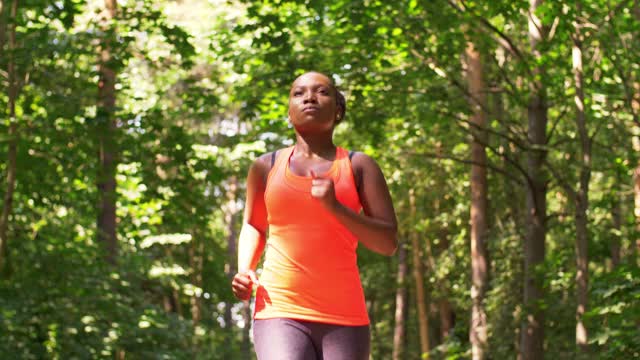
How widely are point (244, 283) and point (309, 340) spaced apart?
0.31m

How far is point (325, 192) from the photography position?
3551mm

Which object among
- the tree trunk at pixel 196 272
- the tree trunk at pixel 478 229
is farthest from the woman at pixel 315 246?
the tree trunk at pixel 196 272

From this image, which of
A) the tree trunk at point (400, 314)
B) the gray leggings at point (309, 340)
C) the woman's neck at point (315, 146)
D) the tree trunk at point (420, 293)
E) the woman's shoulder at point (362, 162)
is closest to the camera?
the gray leggings at point (309, 340)

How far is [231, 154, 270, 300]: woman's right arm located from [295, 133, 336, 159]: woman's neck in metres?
0.14

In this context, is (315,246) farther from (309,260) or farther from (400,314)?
(400,314)

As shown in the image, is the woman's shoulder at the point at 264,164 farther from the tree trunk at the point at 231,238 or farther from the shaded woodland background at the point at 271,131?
the tree trunk at the point at 231,238

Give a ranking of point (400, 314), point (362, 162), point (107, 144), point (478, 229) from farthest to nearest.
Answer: point (400, 314) → point (478, 229) → point (107, 144) → point (362, 162)

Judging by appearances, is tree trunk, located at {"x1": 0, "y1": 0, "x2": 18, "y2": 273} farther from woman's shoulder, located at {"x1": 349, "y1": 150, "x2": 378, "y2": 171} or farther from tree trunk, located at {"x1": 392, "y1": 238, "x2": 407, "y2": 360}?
tree trunk, located at {"x1": 392, "y1": 238, "x2": 407, "y2": 360}

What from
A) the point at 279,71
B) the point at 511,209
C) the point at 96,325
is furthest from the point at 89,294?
the point at 511,209

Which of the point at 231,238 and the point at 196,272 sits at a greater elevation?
the point at 231,238

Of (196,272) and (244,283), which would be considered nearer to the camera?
(244,283)

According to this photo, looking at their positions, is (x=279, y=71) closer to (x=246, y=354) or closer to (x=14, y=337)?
(x=14, y=337)

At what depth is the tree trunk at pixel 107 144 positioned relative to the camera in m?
12.8

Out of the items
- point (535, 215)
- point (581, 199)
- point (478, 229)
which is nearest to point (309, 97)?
point (581, 199)
